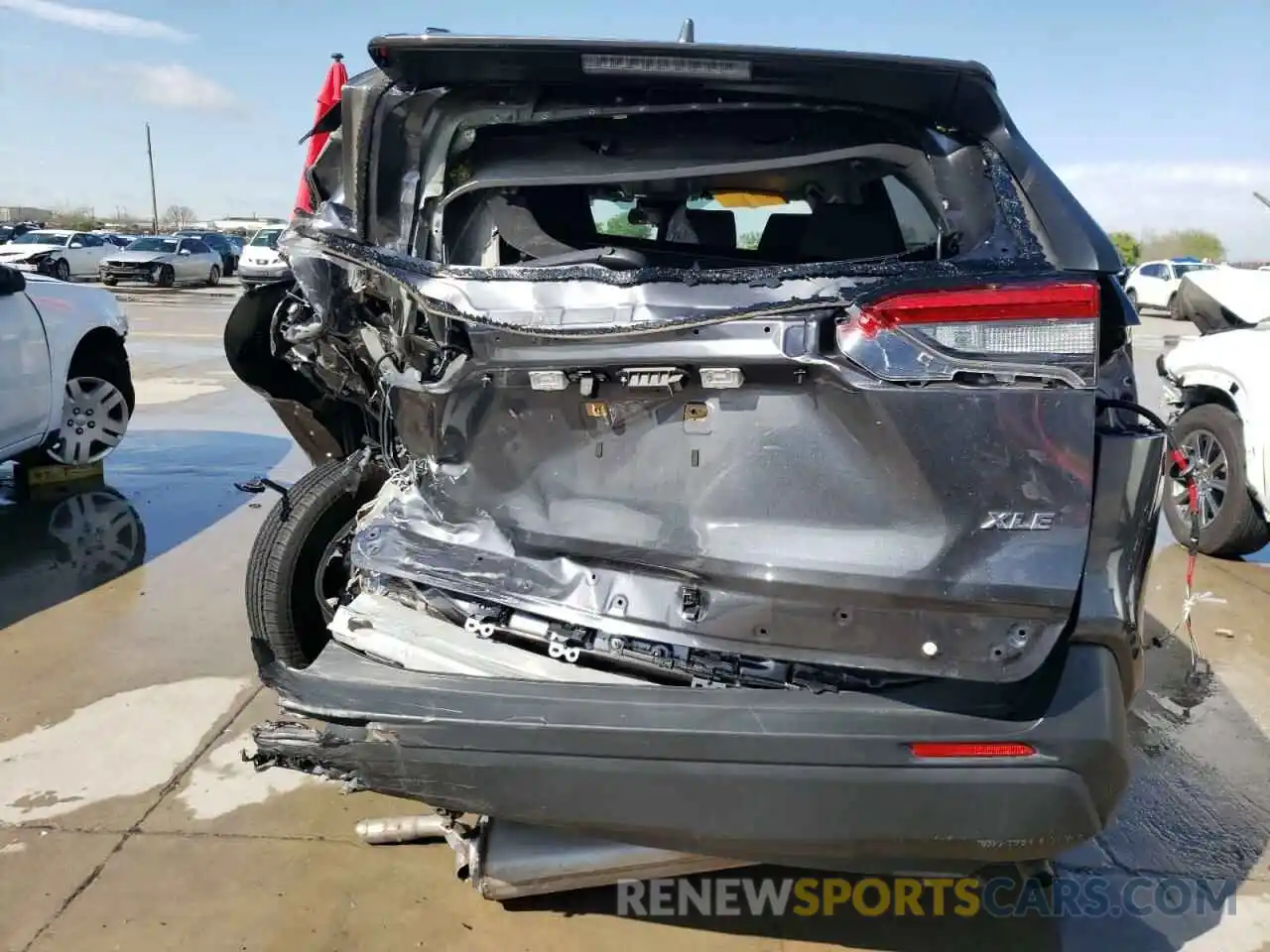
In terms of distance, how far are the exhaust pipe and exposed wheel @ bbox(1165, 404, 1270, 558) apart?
4.31 m

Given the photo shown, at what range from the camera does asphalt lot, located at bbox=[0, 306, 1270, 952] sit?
8.52ft

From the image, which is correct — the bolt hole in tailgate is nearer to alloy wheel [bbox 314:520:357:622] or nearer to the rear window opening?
the rear window opening

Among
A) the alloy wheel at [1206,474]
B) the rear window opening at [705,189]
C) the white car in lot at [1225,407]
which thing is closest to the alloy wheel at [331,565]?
the rear window opening at [705,189]

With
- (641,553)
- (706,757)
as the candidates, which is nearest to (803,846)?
(706,757)

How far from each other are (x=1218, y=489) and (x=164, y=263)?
28848 mm

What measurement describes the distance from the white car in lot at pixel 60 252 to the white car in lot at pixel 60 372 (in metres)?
19.7

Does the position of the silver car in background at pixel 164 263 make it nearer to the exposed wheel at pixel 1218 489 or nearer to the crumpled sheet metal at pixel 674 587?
the exposed wheel at pixel 1218 489

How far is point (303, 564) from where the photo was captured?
3.24m

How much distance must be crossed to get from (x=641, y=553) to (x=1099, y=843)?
→ 1.89 metres

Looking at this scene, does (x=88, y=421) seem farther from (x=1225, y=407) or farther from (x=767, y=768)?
(x=1225, y=407)

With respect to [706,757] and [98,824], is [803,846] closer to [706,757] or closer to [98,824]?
[706,757]

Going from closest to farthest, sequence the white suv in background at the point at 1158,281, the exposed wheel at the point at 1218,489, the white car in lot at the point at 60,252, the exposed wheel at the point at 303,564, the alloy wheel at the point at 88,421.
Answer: the exposed wheel at the point at 303,564
the exposed wheel at the point at 1218,489
the alloy wheel at the point at 88,421
the white car in lot at the point at 60,252
the white suv in background at the point at 1158,281

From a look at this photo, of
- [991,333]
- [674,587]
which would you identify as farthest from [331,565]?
[991,333]

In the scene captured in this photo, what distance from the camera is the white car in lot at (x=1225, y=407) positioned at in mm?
5297
